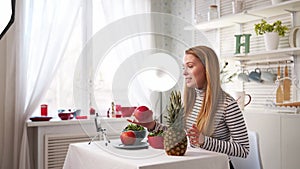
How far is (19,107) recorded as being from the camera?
2840 millimetres

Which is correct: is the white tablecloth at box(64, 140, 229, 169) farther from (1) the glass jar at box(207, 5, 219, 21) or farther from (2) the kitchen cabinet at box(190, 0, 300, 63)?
(1) the glass jar at box(207, 5, 219, 21)

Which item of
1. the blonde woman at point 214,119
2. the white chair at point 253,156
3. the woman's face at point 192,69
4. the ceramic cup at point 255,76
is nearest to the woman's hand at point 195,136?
the blonde woman at point 214,119

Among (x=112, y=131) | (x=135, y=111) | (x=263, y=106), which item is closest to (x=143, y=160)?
(x=112, y=131)

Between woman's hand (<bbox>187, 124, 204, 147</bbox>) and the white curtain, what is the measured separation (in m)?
1.79

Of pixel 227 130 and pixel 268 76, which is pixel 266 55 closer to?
pixel 268 76

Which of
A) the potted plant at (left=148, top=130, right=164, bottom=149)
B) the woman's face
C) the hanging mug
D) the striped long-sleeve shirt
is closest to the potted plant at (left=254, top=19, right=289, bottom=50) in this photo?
the hanging mug

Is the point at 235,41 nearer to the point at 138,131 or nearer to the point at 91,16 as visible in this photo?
the point at 91,16

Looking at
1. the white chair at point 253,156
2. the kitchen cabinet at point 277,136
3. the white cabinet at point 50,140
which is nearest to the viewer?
the white chair at point 253,156

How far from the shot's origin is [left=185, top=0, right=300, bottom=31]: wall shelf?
246cm

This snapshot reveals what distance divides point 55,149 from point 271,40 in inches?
78.2

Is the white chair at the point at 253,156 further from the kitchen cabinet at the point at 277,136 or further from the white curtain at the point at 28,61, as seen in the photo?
the white curtain at the point at 28,61

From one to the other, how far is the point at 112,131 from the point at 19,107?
176cm

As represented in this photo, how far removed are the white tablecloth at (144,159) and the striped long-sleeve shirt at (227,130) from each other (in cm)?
8

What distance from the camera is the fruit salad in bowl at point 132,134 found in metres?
1.44
